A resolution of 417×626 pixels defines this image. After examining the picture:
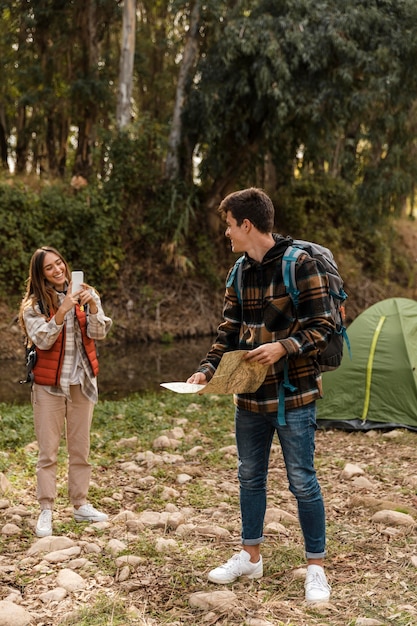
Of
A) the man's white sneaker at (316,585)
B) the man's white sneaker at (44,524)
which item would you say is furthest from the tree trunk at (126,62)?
the man's white sneaker at (316,585)

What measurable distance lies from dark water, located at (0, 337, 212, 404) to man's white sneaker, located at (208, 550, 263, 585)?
23.9 feet

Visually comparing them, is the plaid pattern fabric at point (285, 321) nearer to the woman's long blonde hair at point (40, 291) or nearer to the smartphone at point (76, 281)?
the smartphone at point (76, 281)

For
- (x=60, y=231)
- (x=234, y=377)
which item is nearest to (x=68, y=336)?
(x=234, y=377)

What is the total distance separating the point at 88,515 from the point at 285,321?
2.22 meters

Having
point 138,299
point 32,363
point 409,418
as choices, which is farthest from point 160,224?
point 32,363

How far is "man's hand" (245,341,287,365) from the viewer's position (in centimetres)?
333

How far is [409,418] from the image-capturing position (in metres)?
7.71

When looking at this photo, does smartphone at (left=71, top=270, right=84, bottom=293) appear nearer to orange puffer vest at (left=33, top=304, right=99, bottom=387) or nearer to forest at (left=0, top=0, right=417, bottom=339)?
orange puffer vest at (left=33, top=304, right=99, bottom=387)

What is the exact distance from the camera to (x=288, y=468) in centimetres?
353

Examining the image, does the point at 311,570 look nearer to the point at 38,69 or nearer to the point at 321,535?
the point at 321,535

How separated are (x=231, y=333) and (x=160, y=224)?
14.8 m

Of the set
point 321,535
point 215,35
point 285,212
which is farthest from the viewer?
point 285,212

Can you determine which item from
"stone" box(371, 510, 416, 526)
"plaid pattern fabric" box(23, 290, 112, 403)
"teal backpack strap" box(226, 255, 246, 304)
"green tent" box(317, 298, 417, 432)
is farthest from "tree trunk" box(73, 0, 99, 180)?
"teal backpack strap" box(226, 255, 246, 304)

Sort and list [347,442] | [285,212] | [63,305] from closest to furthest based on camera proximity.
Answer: [63,305]
[347,442]
[285,212]
